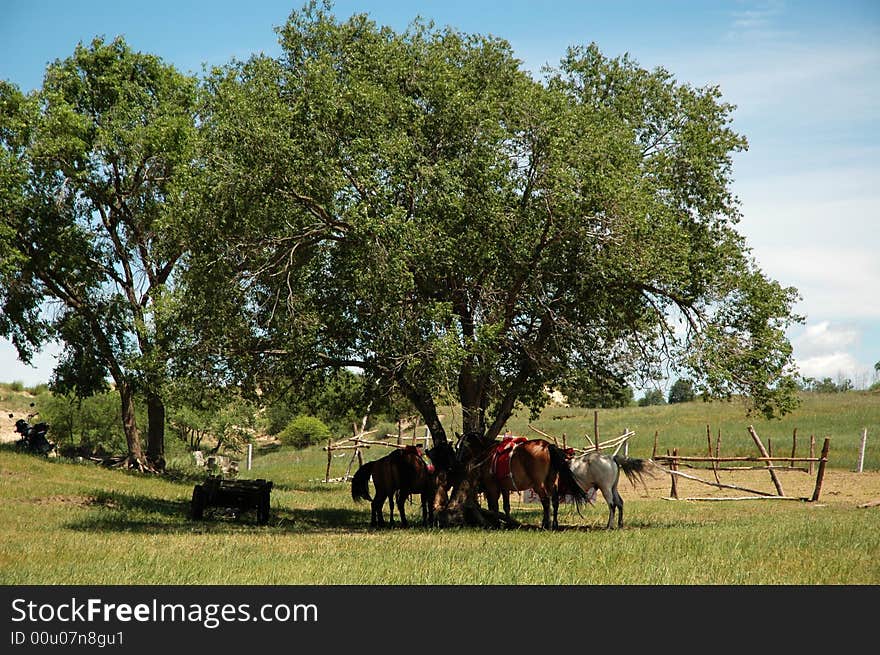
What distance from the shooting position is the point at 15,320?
37.1 metres

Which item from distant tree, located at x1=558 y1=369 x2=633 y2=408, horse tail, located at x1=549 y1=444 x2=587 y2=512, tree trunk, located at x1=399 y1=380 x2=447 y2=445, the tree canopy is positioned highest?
the tree canopy

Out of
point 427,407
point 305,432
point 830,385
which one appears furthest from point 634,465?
point 830,385

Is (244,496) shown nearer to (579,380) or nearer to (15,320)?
(579,380)

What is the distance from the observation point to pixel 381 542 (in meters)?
17.3

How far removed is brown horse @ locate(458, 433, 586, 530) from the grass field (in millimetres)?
981

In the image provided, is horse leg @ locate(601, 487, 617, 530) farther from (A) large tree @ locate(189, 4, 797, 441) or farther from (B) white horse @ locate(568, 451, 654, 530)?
(A) large tree @ locate(189, 4, 797, 441)

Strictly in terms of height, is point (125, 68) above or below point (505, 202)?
above

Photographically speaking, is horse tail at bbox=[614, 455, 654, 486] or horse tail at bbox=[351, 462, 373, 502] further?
horse tail at bbox=[351, 462, 373, 502]

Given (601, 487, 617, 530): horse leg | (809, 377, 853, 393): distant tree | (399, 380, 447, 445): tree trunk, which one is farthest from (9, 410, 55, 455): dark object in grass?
(809, 377, 853, 393): distant tree

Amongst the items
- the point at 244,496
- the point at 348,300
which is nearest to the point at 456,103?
the point at 348,300

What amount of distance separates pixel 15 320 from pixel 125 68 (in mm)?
11533

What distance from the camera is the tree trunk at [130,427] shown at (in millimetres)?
39156

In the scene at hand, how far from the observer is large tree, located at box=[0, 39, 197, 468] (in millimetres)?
35125
